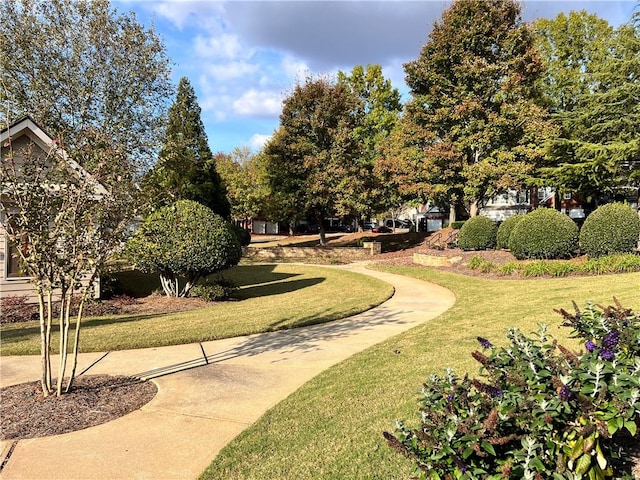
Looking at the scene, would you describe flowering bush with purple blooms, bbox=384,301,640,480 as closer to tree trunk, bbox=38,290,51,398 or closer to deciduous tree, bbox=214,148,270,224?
tree trunk, bbox=38,290,51,398

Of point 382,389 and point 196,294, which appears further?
point 196,294

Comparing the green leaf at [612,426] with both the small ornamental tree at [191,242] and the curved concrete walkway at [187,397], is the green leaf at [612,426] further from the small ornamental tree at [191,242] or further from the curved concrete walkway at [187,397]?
the small ornamental tree at [191,242]

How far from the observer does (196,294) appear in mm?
11477

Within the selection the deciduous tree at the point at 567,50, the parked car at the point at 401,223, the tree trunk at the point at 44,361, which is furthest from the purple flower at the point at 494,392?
the parked car at the point at 401,223

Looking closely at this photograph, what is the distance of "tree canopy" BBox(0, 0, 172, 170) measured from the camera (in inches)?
747

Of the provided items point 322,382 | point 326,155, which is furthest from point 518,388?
point 326,155

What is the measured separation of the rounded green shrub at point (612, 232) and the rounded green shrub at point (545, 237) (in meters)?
0.56

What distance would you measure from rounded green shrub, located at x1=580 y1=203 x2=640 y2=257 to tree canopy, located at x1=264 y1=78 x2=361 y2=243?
14025mm

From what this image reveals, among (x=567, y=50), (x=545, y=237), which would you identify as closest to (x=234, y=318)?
(x=545, y=237)

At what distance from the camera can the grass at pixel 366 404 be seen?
3.06 meters

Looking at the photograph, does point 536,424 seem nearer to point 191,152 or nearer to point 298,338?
point 298,338

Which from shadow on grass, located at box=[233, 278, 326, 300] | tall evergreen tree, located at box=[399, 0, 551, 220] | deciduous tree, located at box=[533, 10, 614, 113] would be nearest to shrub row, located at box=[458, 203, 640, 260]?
shadow on grass, located at box=[233, 278, 326, 300]

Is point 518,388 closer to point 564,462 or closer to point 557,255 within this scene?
point 564,462

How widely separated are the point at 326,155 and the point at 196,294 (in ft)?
52.7
